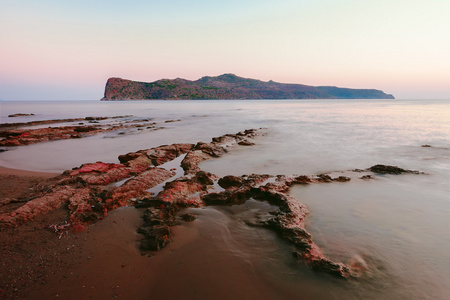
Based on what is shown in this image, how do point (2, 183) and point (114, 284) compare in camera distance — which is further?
point (2, 183)

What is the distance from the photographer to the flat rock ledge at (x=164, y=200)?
4.43 metres

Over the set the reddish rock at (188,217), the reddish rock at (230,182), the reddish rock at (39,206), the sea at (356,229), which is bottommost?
the sea at (356,229)

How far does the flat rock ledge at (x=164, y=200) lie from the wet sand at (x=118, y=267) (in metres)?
0.33

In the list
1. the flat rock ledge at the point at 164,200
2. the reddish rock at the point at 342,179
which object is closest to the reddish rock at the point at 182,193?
the flat rock ledge at the point at 164,200

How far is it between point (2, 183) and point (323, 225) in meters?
9.54

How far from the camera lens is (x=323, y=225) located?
207 inches

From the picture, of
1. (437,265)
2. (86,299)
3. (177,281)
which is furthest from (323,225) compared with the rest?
(86,299)

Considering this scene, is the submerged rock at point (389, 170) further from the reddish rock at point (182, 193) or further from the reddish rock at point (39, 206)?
the reddish rock at point (39, 206)

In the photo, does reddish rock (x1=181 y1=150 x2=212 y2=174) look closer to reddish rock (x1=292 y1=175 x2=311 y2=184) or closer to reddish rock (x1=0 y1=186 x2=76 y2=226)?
reddish rock (x1=292 y1=175 x2=311 y2=184)

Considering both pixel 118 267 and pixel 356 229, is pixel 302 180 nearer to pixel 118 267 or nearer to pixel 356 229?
pixel 356 229

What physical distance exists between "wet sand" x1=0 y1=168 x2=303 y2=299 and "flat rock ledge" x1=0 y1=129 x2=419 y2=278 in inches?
13.0

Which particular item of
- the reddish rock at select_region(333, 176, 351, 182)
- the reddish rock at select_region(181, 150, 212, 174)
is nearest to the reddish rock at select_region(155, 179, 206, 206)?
the reddish rock at select_region(181, 150, 212, 174)

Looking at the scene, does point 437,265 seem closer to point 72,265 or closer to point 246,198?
point 246,198

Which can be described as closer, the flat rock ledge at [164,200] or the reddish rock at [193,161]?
the flat rock ledge at [164,200]
